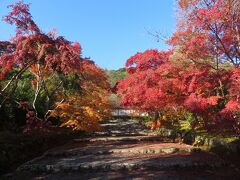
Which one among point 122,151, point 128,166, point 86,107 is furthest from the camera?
point 86,107

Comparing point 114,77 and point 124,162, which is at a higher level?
point 114,77

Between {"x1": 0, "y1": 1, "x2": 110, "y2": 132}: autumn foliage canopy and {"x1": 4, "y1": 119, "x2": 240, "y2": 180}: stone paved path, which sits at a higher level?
{"x1": 0, "y1": 1, "x2": 110, "y2": 132}: autumn foliage canopy

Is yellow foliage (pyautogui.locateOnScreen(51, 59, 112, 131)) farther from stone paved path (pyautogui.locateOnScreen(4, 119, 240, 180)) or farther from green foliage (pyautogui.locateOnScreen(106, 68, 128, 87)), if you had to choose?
green foliage (pyautogui.locateOnScreen(106, 68, 128, 87))

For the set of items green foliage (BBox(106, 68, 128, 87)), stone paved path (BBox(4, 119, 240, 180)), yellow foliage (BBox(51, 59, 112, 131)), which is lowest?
stone paved path (BBox(4, 119, 240, 180))

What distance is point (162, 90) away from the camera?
14.3m

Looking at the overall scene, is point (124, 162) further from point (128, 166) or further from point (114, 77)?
point (114, 77)

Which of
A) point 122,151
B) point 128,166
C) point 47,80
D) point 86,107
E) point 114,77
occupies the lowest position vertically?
point 128,166

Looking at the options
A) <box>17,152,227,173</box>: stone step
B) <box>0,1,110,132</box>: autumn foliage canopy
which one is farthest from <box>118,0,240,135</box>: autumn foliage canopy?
<box>0,1,110,132</box>: autumn foliage canopy

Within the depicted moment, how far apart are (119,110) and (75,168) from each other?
139ft

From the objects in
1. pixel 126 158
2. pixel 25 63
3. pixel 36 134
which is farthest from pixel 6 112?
pixel 126 158

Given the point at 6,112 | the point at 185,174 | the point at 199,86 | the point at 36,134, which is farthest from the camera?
the point at 6,112

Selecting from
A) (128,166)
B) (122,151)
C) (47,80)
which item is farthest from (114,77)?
(128,166)

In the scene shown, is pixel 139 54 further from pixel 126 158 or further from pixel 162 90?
pixel 126 158

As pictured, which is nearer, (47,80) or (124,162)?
(124,162)
